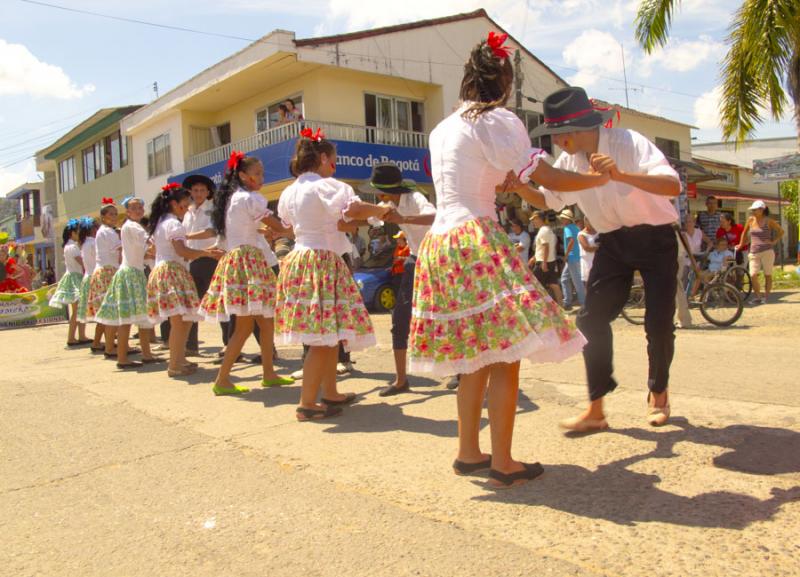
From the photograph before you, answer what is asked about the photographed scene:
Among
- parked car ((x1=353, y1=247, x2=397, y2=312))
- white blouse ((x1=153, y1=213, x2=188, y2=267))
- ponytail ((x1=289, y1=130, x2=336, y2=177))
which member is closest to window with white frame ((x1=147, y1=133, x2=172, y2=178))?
parked car ((x1=353, y1=247, x2=397, y2=312))

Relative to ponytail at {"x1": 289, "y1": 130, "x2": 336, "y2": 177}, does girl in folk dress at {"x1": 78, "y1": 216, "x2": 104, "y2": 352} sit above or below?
below

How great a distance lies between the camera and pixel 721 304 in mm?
9039

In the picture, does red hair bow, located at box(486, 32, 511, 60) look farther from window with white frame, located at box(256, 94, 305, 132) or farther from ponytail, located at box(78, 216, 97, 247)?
window with white frame, located at box(256, 94, 305, 132)

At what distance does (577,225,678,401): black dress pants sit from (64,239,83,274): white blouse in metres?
9.06

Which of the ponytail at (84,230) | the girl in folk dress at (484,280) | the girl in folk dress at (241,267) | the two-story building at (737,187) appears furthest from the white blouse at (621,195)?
the two-story building at (737,187)

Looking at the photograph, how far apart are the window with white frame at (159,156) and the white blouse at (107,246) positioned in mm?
19765

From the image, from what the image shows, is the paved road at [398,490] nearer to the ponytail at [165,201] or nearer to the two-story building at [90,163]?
the ponytail at [165,201]

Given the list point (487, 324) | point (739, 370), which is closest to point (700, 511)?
point (487, 324)

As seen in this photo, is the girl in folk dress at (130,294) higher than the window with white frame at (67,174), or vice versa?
the window with white frame at (67,174)

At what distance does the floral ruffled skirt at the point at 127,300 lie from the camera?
7578mm

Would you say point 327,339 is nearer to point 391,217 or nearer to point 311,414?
point 311,414

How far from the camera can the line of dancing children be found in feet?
9.78

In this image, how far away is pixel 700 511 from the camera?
2658 mm

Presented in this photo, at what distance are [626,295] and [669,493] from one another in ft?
4.33
